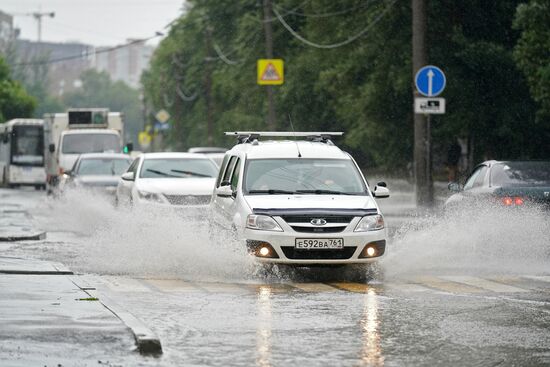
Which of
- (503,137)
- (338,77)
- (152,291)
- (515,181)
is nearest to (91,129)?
(338,77)

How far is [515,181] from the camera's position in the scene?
21.0 metres

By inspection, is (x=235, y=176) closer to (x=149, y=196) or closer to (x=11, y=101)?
(x=149, y=196)

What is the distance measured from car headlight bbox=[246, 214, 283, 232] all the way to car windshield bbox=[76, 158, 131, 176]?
1689 cm

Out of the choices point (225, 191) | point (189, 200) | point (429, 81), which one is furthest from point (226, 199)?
point (429, 81)

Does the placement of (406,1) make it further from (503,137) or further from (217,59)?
(217,59)

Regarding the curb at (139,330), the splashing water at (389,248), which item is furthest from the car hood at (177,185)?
the curb at (139,330)

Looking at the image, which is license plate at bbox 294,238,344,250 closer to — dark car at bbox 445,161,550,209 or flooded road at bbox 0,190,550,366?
flooded road at bbox 0,190,550,366

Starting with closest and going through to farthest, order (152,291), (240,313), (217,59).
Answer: (240,313), (152,291), (217,59)

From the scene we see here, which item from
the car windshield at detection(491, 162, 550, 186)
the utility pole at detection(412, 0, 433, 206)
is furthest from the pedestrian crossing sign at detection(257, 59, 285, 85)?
the car windshield at detection(491, 162, 550, 186)

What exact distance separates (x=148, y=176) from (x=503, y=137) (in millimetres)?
14528

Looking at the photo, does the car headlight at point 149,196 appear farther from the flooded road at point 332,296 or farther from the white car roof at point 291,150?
the white car roof at point 291,150

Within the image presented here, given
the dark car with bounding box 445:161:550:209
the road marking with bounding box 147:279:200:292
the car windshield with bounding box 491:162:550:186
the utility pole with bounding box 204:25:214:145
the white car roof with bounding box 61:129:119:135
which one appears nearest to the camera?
the road marking with bounding box 147:279:200:292

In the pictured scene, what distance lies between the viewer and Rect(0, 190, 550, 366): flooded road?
10.3 m

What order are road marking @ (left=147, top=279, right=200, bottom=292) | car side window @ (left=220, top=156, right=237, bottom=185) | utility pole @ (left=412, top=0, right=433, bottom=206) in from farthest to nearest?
utility pole @ (left=412, top=0, right=433, bottom=206) → car side window @ (left=220, top=156, right=237, bottom=185) → road marking @ (left=147, top=279, right=200, bottom=292)
